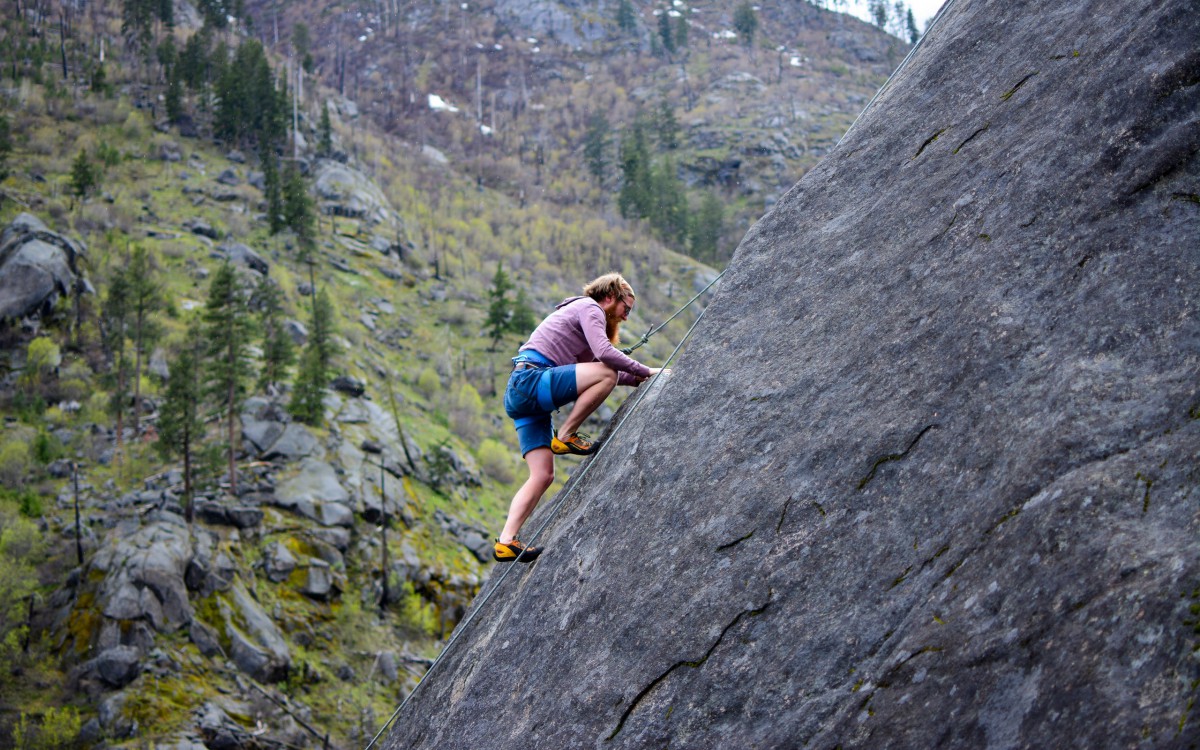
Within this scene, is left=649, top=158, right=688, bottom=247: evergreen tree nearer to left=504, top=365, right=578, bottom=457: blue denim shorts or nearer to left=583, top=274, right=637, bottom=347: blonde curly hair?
left=583, top=274, right=637, bottom=347: blonde curly hair

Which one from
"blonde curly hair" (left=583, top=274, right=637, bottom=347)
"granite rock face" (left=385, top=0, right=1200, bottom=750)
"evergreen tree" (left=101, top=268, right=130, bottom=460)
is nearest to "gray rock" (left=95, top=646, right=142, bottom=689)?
"evergreen tree" (left=101, top=268, right=130, bottom=460)

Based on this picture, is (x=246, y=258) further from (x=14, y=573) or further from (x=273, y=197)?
(x=14, y=573)

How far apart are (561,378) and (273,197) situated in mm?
55371

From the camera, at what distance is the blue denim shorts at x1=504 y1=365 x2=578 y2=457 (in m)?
6.22

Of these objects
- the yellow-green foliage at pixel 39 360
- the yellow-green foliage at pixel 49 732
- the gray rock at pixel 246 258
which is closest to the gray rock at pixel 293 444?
the yellow-green foliage at pixel 39 360

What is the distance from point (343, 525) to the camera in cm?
3144

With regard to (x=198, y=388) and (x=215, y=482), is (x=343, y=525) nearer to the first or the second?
(x=215, y=482)

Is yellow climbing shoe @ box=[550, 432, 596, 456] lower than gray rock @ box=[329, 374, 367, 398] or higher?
lower

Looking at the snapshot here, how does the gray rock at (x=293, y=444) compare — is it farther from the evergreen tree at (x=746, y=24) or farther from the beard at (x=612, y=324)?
the evergreen tree at (x=746, y=24)

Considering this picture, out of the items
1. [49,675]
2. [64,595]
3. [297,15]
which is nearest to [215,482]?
[64,595]

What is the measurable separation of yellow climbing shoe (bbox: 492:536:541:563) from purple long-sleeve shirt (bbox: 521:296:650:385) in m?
1.43

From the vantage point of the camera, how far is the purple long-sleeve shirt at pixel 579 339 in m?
6.16

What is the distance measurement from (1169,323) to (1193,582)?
1.25 meters

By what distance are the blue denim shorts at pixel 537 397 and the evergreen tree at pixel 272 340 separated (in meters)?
31.5
